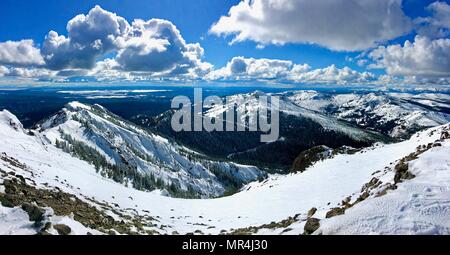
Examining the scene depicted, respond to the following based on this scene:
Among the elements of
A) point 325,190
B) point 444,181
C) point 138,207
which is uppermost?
point 444,181

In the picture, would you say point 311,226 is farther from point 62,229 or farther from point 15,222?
point 15,222

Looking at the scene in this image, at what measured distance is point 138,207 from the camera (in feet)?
149

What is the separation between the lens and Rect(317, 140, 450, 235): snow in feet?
50.4

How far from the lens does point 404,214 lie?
53.5 feet

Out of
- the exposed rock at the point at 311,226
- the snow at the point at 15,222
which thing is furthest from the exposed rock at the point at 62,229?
the exposed rock at the point at 311,226

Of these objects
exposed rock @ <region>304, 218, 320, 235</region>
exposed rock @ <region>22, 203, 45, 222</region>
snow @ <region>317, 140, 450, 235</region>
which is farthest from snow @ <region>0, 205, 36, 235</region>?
snow @ <region>317, 140, 450, 235</region>

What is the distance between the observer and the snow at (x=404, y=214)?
15352mm

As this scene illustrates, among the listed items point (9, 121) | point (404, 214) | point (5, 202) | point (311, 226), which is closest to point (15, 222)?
point (5, 202)

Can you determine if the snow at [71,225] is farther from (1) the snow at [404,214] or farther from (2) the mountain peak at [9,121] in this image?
(2) the mountain peak at [9,121]

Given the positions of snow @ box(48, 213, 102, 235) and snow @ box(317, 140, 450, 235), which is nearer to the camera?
snow @ box(317, 140, 450, 235)

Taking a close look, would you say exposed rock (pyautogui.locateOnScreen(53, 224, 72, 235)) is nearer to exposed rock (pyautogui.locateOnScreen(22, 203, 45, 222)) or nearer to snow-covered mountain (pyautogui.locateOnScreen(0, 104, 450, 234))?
snow-covered mountain (pyautogui.locateOnScreen(0, 104, 450, 234))
